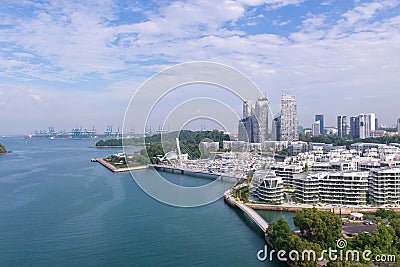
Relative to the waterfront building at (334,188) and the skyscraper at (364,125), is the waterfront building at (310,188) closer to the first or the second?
the waterfront building at (334,188)

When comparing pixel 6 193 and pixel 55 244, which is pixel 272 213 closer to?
pixel 55 244

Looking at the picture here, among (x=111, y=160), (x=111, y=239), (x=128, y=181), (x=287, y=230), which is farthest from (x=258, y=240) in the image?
(x=111, y=160)

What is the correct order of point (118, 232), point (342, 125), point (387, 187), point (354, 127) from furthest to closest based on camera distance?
point (342, 125)
point (354, 127)
point (387, 187)
point (118, 232)

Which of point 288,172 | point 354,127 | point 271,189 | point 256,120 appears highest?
point 354,127

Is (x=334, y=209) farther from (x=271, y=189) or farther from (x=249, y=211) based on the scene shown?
(x=249, y=211)

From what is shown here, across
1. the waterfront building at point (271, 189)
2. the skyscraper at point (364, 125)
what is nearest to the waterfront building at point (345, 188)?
the waterfront building at point (271, 189)

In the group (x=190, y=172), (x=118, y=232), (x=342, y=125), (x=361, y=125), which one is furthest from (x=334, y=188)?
(x=342, y=125)
